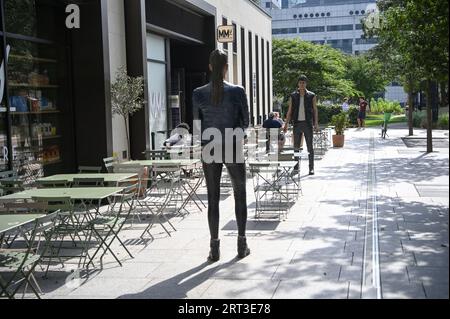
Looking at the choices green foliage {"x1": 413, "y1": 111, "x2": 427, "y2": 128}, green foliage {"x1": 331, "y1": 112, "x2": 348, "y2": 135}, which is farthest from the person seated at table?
green foliage {"x1": 413, "y1": 111, "x2": 427, "y2": 128}

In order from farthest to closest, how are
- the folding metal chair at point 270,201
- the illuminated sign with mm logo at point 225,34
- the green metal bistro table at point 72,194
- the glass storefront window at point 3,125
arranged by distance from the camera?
the illuminated sign with mm logo at point 225,34
the glass storefront window at point 3,125
the folding metal chair at point 270,201
the green metal bistro table at point 72,194

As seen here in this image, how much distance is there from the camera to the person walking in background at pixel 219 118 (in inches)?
241

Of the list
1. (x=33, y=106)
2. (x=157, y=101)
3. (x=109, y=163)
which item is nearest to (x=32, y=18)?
(x=33, y=106)

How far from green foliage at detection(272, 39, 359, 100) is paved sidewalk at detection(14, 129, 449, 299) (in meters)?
28.1

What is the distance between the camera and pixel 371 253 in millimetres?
6387

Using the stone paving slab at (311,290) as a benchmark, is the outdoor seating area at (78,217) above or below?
above

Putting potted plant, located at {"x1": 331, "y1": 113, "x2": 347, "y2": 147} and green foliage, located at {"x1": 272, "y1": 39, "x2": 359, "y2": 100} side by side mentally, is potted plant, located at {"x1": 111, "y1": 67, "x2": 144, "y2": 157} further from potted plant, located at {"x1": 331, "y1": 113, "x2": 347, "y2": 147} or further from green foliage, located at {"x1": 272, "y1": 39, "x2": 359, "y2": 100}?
green foliage, located at {"x1": 272, "y1": 39, "x2": 359, "y2": 100}

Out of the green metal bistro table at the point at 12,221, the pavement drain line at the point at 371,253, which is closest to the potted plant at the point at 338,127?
the pavement drain line at the point at 371,253

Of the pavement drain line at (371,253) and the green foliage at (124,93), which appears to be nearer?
the pavement drain line at (371,253)

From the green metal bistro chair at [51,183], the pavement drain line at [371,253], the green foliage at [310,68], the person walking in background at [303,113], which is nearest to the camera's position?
the pavement drain line at [371,253]

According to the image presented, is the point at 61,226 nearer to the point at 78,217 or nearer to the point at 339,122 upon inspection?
the point at 78,217

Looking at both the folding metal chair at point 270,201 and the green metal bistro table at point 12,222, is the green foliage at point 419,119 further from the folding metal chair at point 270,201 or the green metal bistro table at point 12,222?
the green metal bistro table at point 12,222

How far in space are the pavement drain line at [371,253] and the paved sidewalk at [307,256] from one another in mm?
12
